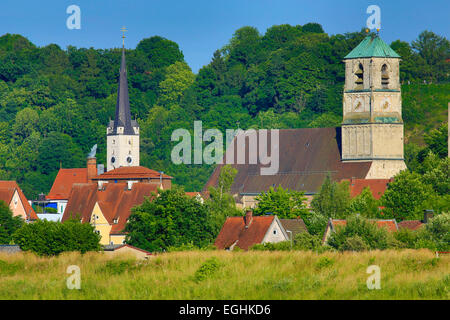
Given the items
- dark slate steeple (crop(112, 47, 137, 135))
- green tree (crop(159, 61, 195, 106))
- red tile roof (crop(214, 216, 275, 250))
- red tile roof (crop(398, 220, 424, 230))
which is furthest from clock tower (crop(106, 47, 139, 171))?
red tile roof (crop(398, 220, 424, 230))

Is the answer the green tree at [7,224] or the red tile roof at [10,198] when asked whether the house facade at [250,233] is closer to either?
the green tree at [7,224]

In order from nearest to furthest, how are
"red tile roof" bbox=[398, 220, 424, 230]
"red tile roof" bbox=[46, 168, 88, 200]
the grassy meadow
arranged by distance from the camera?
1. the grassy meadow
2. "red tile roof" bbox=[398, 220, 424, 230]
3. "red tile roof" bbox=[46, 168, 88, 200]

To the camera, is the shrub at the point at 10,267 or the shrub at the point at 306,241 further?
the shrub at the point at 306,241

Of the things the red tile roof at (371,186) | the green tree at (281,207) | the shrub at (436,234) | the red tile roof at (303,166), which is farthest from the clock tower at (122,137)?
the shrub at (436,234)

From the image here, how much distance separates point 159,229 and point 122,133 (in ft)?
223

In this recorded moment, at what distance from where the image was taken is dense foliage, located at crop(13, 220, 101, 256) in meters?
46.1

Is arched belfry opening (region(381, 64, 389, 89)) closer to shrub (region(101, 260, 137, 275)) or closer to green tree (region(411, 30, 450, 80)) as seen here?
green tree (region(411, 30, 450, 80))

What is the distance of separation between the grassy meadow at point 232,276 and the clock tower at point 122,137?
81228mm

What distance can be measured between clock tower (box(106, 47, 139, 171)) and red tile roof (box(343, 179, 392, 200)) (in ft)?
148

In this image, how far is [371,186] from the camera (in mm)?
75375

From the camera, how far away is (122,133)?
401 feet

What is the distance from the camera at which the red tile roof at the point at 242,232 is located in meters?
54.5
